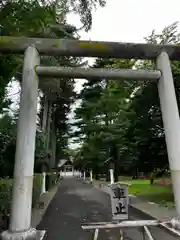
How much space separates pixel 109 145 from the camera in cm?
2159

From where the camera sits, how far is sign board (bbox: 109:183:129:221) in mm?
5766

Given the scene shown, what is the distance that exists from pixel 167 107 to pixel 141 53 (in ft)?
4.44

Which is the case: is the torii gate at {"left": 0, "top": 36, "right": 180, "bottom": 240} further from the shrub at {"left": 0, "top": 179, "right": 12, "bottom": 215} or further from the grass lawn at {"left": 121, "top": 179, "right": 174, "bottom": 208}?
the grass lawn at {"left": 121, "top": 179, "right": 174, "bottom": 208}

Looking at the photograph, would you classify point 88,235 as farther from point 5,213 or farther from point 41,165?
point 41,165

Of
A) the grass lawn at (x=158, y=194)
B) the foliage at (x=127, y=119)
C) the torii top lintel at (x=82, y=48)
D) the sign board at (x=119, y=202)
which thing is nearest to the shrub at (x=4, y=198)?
the sign board at (x=119, y=202)

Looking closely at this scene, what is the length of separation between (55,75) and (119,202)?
309 centimetres

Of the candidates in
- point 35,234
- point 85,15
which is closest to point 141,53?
point 85,15

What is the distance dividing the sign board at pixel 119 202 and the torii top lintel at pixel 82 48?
2937 mm

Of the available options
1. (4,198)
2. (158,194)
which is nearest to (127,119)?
(158,194)

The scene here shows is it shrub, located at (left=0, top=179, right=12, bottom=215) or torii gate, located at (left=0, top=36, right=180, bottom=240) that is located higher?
torii gate, located at (left=0, top=36, right=180, bottom=240)

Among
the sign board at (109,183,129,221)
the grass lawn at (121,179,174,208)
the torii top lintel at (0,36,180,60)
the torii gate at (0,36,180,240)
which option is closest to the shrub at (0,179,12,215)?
the torii gate at (0,36,180,240)

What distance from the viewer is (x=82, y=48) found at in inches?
232

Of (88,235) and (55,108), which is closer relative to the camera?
(88,235)

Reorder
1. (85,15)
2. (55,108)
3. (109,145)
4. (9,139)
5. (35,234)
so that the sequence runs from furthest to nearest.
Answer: (55,108)
(109,145)
(9,139)
(85,15)
(35,234)
